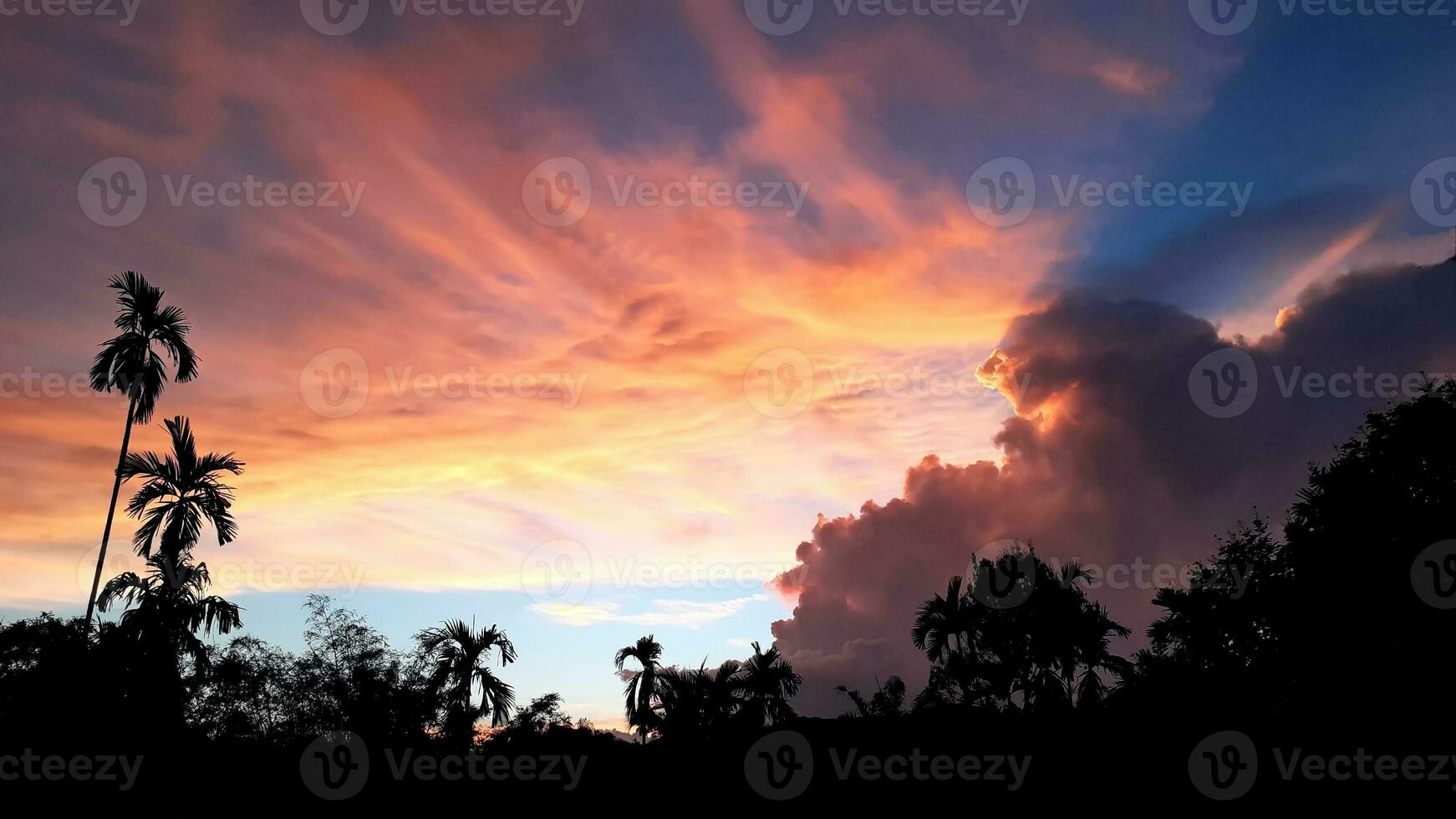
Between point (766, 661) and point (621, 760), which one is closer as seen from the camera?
point (621, 760)

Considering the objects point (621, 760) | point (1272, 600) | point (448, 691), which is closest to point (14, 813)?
point (448, 691)

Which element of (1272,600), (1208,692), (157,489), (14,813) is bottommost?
(14,813)

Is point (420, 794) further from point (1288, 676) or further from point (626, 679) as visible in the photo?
point (1288, 676)

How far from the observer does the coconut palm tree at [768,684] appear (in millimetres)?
35281

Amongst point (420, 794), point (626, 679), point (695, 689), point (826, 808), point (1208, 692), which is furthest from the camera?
point (626, 679)

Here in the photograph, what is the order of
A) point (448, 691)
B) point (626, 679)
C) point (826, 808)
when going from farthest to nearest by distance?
point (626, 679), point (448, 691), point (826, 808)

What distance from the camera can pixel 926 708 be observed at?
1184 inches

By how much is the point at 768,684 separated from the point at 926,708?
310 inches

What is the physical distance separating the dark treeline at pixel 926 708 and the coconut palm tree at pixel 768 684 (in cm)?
8

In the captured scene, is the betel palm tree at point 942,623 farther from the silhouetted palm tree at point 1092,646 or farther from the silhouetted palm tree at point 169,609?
the silhouetted palm tree at point 169,609

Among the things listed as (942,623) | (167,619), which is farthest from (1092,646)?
(167,619)

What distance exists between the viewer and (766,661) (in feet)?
119

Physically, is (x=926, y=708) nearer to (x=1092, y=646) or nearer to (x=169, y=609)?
(x=1092, y=646)

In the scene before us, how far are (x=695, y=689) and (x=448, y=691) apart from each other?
34.7 feet
